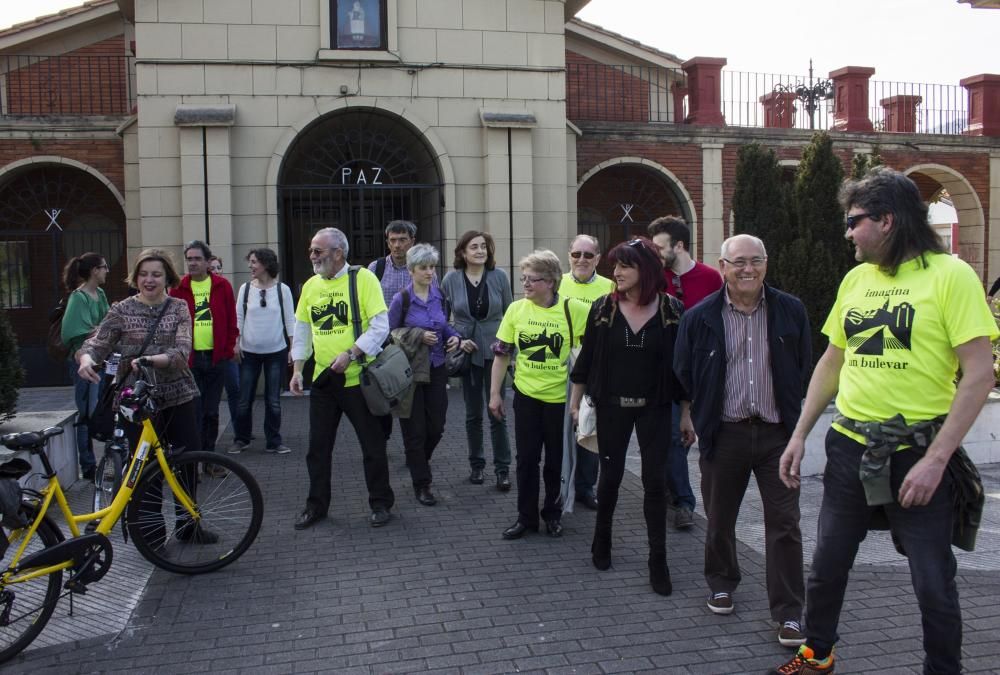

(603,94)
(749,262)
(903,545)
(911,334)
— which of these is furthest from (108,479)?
(603,94)

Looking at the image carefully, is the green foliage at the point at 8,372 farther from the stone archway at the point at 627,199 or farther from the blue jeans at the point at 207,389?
the stone archway at the point at 627,199

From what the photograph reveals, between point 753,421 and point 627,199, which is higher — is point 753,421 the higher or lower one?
the lower one

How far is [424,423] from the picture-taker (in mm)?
6801

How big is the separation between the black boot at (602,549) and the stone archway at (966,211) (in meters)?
14.0

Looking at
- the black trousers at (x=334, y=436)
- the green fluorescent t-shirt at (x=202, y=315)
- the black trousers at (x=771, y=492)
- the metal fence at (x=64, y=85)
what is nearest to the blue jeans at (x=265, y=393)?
the green fluorescent t-shirt at (x=202, y=315)

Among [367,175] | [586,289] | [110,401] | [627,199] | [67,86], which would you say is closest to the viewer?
[110,401]

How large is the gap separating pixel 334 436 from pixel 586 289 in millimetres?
1959

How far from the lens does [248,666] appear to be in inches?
159

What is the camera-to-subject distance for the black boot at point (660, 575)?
4.81m

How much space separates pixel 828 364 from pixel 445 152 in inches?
382

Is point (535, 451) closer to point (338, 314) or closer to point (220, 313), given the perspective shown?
point (338, 314)

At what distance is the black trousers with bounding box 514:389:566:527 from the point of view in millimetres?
5785

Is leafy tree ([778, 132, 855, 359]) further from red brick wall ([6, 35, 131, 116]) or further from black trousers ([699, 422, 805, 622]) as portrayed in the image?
red brick wall ([6, 35, 131, 116])

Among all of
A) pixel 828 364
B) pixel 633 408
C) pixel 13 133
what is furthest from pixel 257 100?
pixel 828 364
